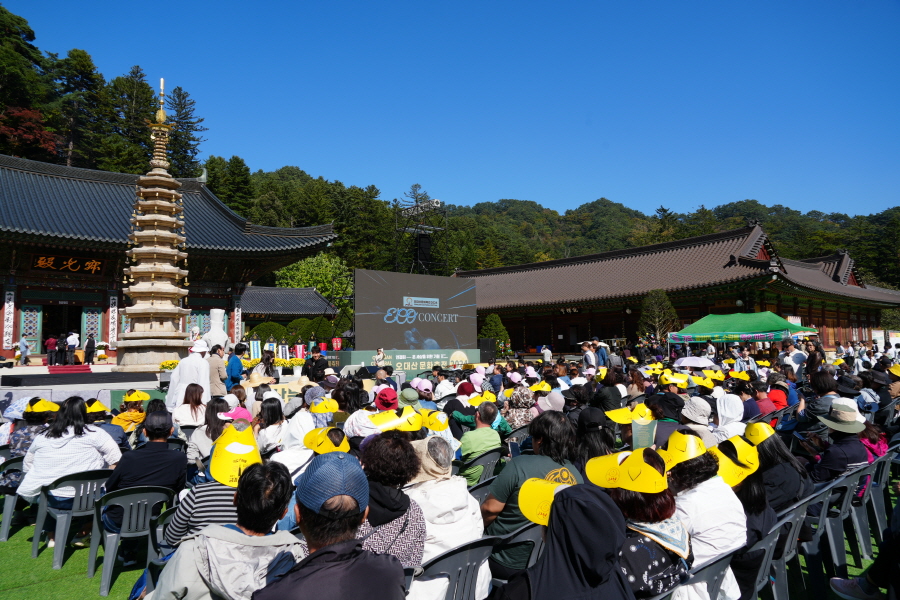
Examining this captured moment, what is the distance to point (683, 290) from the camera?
81.1ft

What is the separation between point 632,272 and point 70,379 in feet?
83.3

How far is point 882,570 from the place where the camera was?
2209 millimetres

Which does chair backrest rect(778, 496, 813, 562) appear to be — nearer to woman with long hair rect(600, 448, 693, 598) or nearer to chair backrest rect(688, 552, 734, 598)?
chair backrest rect(688, 552, 734, 598)

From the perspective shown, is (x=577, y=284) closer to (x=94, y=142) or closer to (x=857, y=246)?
(x=94, y=142)

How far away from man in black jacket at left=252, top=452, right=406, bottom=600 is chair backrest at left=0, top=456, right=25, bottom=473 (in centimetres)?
423

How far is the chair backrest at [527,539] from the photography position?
2887 millimetres

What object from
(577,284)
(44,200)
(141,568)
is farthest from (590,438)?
(577,284)

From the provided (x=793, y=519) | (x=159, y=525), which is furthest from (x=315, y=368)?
(x=793, y=519)

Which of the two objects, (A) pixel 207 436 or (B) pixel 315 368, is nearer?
(A) pixel 207 436

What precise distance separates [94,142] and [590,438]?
4154 centimetres

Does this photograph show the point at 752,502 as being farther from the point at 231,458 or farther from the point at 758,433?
the point at 231,458

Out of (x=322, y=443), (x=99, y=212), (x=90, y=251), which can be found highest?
(x=99, y=212)

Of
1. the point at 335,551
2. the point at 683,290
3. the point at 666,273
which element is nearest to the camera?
the point at 335,551

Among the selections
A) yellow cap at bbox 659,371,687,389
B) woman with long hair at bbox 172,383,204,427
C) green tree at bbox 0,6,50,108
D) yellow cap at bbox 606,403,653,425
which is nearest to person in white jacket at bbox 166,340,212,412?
woman with long hair at bbox 172,383,204,427
